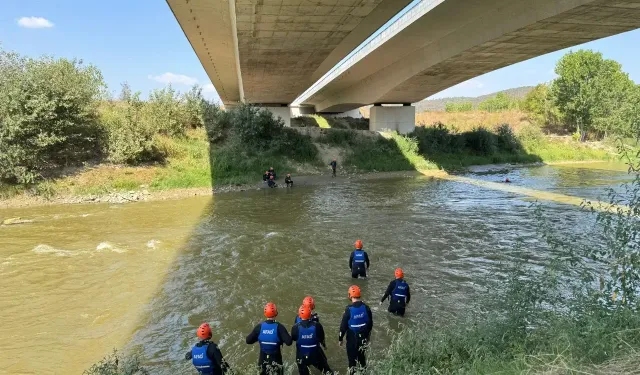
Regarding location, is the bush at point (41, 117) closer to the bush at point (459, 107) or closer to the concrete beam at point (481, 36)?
the concrete beam at point (481, 36)

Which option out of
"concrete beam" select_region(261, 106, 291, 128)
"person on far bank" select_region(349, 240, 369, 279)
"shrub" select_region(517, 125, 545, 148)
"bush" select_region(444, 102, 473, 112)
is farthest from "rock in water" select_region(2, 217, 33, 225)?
"bush" select_region(444, 102, 473, 112)

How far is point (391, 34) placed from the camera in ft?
74.5

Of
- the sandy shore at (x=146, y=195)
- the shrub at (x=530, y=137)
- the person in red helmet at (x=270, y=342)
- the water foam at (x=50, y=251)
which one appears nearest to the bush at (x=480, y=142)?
the shrub at (x=530, y=137)

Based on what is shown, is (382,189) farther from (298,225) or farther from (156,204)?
(156,204)

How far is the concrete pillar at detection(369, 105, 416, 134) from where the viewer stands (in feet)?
137

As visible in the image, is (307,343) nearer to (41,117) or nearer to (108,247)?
(108,247)

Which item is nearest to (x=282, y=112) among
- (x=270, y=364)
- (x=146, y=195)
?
(x=146, y=195)

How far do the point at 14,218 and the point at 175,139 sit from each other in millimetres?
13716

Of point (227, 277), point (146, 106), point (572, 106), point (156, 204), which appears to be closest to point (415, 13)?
point (227, 277)

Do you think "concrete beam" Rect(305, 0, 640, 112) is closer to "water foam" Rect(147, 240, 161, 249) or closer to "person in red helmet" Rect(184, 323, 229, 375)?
"water foam" Rect(147, 240, 161, 249)

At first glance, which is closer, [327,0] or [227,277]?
[227,277]

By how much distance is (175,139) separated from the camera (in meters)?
31.5

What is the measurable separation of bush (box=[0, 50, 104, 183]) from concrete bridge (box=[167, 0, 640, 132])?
323 inches

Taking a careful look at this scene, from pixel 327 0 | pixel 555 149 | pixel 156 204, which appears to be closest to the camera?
pixel 327 0
